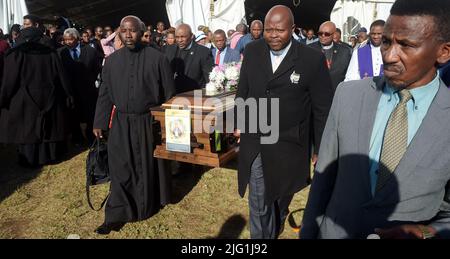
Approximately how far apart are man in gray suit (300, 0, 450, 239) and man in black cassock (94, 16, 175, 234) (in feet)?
8.41

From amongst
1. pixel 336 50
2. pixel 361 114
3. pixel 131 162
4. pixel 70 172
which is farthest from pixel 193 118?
pixel 336 50

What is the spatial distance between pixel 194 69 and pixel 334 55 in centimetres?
245

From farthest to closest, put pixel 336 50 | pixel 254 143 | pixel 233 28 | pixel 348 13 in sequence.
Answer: pixel 348 13 → pixel 233 28 → pixel 336 50 → pixel 254 143

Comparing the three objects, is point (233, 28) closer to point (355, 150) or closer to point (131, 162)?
point (131, 162)

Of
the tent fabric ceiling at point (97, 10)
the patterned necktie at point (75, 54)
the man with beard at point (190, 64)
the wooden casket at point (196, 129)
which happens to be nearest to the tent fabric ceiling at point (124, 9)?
the tent fabric ceiling at point (97, 10)

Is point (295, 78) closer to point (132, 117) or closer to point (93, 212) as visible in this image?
point (132, 117)

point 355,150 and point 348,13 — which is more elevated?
point 348,13

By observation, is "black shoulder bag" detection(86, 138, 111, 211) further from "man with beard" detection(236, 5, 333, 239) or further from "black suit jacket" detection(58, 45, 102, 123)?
"black suit jacket" detection(58, 45, 102, 123)

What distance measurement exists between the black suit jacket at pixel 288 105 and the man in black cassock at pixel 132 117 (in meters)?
1.20

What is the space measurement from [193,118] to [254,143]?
71 cm

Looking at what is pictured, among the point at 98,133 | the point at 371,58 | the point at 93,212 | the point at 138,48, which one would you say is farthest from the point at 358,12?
the point at 93,212

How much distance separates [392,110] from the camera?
1400 mm

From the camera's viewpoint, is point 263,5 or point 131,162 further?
point 263,5

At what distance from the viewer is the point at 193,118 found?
3.34 m
